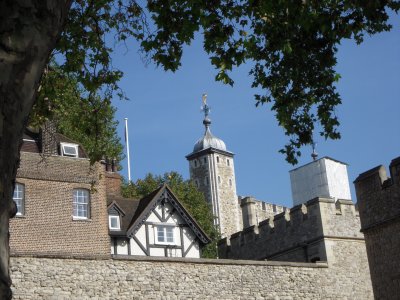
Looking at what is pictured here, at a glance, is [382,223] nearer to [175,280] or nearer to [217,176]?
[175,280]

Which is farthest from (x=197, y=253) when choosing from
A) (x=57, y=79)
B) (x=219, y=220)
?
(x=219, y=220)

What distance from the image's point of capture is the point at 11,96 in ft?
13.2

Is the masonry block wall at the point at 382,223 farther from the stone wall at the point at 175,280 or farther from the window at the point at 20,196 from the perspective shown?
the window at the point at 20,196

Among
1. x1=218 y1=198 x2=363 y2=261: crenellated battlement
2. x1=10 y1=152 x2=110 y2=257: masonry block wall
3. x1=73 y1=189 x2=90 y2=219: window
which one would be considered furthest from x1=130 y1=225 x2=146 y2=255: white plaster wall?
x1=218 y1=198 x2=363 y2=261: crenellated battlement

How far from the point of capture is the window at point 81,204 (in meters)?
26.8

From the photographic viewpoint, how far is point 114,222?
30.3 m

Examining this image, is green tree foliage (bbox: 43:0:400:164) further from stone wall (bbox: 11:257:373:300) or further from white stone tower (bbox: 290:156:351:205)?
white stone tower (bbox: 290:156:351:205)

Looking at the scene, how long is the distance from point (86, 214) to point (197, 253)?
667 centimetres

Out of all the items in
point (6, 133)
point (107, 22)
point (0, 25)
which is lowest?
point (6, 133)

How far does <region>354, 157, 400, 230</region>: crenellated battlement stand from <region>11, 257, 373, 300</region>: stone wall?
743 centimetres

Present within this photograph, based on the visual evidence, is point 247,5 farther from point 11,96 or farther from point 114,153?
point 114,153

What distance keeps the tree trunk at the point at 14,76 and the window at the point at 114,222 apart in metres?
26.1

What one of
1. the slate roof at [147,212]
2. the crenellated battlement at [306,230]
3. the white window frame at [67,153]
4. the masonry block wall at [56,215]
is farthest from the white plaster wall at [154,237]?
the white window frame at [67,153]

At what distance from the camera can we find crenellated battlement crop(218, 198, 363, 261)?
2933cm
